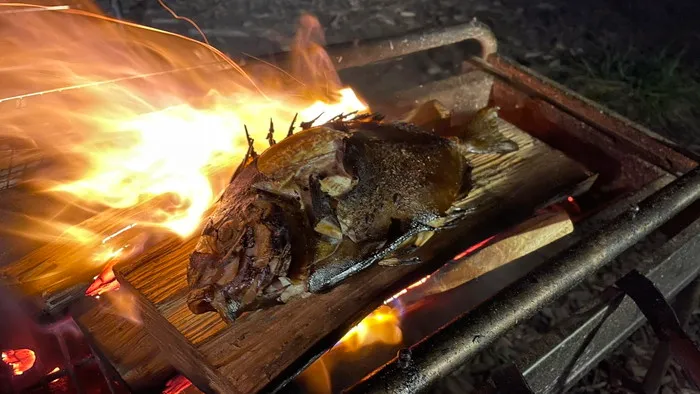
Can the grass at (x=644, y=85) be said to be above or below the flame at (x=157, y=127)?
below

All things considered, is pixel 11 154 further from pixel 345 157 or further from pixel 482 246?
pixel 482 246

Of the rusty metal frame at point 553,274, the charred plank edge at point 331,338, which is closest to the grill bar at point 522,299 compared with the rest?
the rusty metal frame at point 553,274

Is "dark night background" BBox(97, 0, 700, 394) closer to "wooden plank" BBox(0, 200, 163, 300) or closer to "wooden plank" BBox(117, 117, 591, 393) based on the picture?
"wooden plank" BBox(117, 117, 591, 393)

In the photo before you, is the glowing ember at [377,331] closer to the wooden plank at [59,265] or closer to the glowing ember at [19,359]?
the wooden plank at [59,265]

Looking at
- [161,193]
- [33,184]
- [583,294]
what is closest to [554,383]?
[583,294]

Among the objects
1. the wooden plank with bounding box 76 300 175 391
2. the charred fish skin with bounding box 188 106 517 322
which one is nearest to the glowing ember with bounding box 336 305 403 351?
the charred fish skin with bounding box 188 106 517 322

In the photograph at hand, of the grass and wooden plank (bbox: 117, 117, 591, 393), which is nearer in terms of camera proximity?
wooden plank (bbox: 117, 117, 591, 393)
